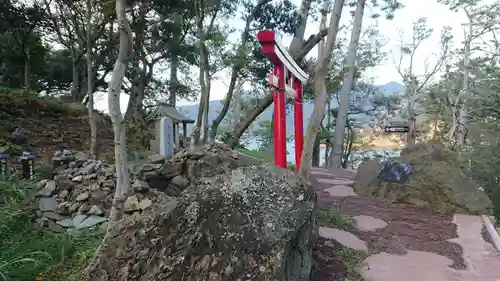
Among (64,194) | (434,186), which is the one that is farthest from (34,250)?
(434,186)

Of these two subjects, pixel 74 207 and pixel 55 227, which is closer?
pixel 55 227

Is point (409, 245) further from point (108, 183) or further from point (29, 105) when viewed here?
point (29, 105)

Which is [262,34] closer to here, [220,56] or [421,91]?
[220,56]

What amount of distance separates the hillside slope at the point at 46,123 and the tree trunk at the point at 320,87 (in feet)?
12.7

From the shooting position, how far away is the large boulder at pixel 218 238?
1.61 m

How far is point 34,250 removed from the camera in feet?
7.75

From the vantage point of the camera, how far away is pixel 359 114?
48.7 feet

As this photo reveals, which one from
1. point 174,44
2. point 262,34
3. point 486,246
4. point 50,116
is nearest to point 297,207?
point 262,34

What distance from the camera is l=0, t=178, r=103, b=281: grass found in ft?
6.79

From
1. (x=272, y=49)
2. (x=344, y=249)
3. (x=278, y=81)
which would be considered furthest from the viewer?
(x=278, y=81)

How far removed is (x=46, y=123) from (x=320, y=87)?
5997mm

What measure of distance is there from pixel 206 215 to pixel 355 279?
1315mm

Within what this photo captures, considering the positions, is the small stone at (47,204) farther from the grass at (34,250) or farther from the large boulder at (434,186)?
the large boulder at (434,186)

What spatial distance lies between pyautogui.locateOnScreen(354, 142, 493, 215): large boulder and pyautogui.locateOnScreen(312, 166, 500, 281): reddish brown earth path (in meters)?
0.19
